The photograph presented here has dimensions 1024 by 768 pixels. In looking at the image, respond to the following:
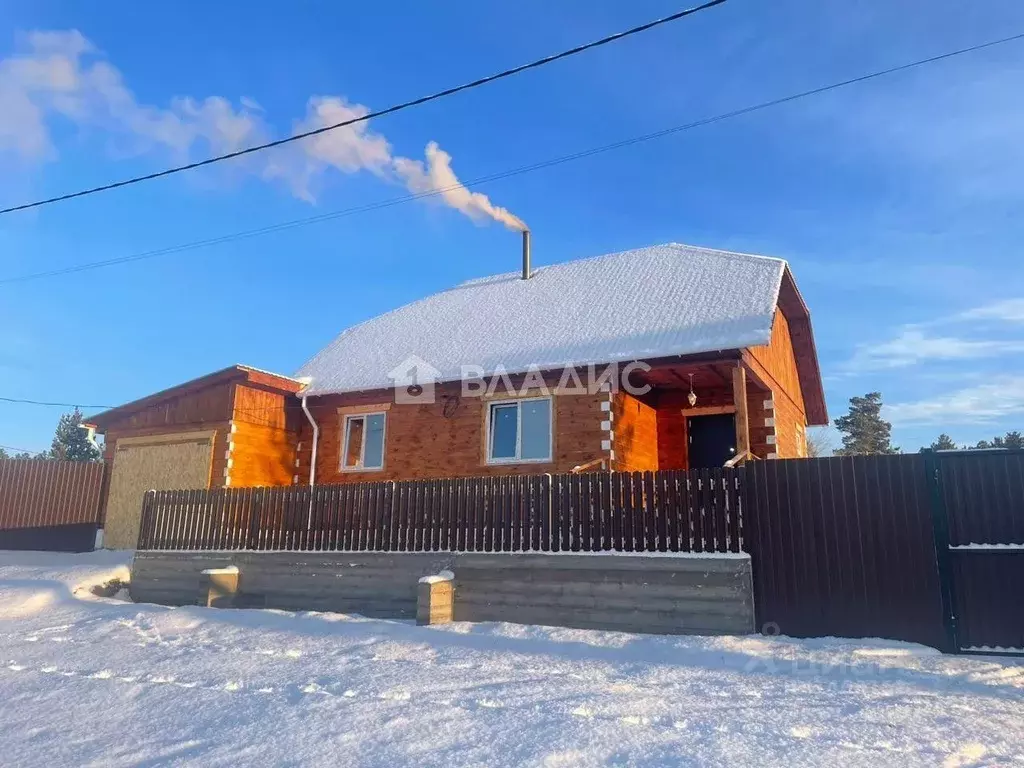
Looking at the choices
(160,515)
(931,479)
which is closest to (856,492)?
(931,479)

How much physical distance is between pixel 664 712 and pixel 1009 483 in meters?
4.68

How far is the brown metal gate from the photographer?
24.3 feet

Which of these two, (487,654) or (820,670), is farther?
(487,654)

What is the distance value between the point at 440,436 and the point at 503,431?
1.42 meters

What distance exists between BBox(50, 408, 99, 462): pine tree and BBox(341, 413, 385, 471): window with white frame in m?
48.7

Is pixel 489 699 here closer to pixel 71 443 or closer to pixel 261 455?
pixel 261 455

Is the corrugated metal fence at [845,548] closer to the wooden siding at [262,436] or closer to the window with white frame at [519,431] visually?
the window with white frame at [519,431]

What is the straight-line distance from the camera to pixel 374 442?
16906mm

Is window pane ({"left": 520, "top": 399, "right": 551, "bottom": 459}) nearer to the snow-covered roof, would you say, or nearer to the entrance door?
the snow-covered roof

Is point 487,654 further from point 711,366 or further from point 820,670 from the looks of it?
point 711,366

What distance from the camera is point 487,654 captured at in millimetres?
7797

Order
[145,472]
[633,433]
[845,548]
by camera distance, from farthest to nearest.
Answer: [145,472] < [633,433] < [845,548]

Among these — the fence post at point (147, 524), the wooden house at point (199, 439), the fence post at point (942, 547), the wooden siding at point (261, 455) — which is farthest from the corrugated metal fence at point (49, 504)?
the fence post at point (942, 547)

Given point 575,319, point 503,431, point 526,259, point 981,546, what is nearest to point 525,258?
point 526,259
